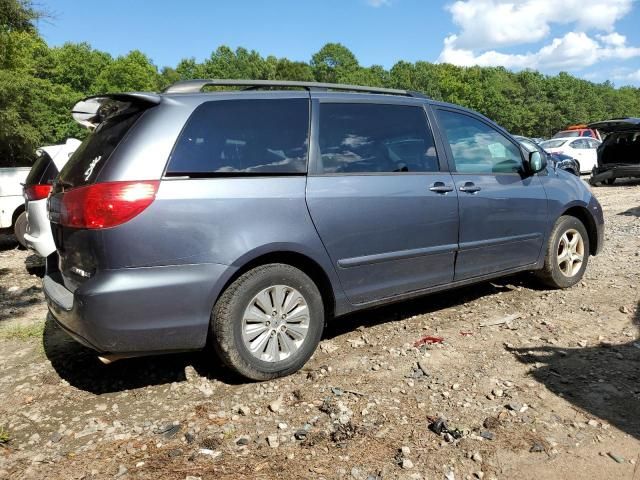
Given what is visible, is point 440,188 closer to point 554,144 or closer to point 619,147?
point 619,147

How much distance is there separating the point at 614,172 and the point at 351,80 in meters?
59.2

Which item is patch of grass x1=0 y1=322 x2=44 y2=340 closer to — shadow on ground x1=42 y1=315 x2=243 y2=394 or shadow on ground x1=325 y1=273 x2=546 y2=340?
shadow on ground x1=42 y1=315 x2=243 y2=394

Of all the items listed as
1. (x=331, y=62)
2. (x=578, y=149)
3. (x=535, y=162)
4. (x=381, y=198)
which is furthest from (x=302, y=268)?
(x=331, y=62)

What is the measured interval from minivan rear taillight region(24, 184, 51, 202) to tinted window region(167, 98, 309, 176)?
3874 mm

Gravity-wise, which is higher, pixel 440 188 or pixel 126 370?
pixel 440 188

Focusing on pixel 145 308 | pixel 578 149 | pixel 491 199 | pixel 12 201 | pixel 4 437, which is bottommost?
pixel 4 437

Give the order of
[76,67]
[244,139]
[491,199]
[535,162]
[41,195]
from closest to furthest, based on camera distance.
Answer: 1. [244,139]
2. [491,199]
3. [535,162]
4. [41,195]
5. [76,67]

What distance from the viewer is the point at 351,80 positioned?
7119 cm

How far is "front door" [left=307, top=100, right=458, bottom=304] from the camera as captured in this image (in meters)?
3.67

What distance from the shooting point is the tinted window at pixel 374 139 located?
12.4 feet

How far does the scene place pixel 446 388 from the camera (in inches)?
133

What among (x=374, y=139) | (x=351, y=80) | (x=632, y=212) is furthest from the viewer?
(x=351, y=80)

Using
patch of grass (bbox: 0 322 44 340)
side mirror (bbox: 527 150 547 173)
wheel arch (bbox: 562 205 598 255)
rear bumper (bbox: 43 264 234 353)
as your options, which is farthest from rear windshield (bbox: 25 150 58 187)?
wheel arch (bbox: 562 205 598 255)

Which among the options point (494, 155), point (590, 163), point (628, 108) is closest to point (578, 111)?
point (628, 108)
